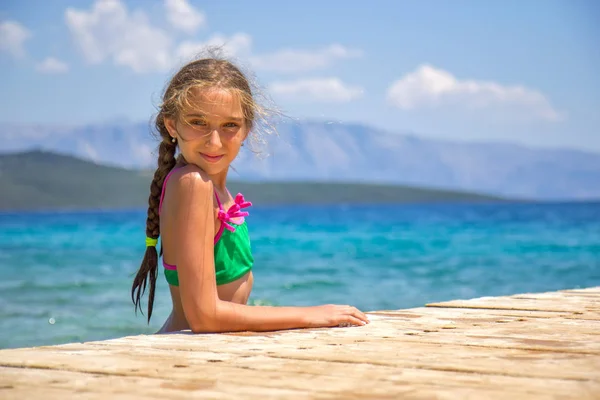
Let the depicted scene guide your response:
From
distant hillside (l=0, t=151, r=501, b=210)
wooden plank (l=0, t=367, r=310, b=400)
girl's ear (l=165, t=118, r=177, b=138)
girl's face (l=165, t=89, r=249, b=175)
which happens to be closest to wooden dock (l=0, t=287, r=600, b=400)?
wooden plank (l=0, t=367, r=310, b=400)

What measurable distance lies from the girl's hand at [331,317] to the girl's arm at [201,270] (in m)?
0.12

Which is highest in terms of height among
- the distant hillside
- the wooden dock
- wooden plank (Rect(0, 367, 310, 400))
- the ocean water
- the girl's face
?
the distant hillside

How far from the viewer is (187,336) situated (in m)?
2.96

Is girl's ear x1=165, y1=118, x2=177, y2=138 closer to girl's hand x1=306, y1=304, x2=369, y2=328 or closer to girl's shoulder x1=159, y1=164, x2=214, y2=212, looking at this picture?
girl's shoulder x1=159, y1=164, x2=214, y2=212

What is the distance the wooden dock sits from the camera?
1986mm

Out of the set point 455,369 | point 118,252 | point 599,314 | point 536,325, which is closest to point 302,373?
point 455,369

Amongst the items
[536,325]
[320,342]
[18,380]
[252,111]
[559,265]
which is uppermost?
[559,265]

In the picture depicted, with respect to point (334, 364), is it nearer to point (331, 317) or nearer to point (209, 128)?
point (331, 317)

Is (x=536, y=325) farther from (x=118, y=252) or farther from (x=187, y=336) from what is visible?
(x=118, y=252)

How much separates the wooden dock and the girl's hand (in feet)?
0.26

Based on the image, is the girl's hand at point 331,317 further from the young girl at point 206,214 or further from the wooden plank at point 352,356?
the wooden plank at point 352,356

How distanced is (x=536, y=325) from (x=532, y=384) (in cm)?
120

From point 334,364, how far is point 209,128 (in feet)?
3.97

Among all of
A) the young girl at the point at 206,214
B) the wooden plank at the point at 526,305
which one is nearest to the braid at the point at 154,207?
the young girl at the point at 206,214
